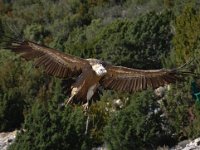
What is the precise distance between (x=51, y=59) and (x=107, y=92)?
2367 cm

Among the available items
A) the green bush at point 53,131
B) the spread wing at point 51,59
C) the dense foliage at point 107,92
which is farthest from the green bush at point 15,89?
the spread wing at point 51,59

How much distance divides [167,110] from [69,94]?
20.5m

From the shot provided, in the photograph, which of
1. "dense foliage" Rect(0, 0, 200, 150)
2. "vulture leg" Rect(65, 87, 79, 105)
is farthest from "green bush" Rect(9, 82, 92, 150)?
"vulture leg" Rect(65, 87, 79, 105)

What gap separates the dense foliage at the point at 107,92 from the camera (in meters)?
26.9

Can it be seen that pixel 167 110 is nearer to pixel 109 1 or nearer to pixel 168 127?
pixel 168 127

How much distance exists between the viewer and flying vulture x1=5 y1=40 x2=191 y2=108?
367 inches

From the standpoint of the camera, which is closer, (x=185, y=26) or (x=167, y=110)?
(x=167, y=110)

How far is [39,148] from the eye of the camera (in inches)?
1009

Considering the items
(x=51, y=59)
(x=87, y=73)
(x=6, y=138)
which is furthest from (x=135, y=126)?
(x=87, y=73)

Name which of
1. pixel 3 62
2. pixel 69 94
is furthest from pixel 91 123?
pixel 69 94

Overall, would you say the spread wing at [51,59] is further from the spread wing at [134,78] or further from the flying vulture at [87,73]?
the spread wing at [134,78]

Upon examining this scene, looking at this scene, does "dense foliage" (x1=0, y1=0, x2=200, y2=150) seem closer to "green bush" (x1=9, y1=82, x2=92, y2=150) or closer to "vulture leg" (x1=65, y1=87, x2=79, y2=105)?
"green bush" (x1=9, y1=82, x2=92, y2=150)

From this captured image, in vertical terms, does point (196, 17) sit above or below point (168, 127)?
above

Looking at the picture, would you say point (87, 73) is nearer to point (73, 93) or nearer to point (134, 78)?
point (73, 93)
